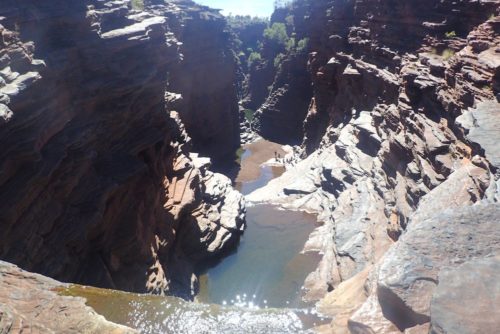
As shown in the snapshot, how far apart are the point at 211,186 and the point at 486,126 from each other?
1966 centimetres

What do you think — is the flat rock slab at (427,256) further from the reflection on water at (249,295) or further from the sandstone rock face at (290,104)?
the sandstone rock face at (290,104)

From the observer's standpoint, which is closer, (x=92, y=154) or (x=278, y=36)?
(x=92, y=154)

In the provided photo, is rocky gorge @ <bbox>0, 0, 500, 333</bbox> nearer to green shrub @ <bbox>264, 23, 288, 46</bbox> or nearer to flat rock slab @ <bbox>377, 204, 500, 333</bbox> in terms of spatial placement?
flat rock slab @ <bbox>377, 204, 500, 333</bbox>

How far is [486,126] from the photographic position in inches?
567

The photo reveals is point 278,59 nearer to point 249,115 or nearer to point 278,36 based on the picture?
point 278,36

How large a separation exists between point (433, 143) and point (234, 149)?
4064 centimetres

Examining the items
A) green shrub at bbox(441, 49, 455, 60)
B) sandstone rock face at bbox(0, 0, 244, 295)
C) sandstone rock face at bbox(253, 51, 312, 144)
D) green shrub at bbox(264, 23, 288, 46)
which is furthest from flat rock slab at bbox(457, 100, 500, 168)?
green shrub at bbox(264, 23, 288, 46)

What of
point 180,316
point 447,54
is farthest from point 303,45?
point 180,316

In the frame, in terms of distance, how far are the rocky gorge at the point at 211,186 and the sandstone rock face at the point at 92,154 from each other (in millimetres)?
75

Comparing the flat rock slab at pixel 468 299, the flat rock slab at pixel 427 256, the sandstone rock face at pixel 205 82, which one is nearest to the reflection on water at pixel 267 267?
the flat rock slab at pixel 427 256

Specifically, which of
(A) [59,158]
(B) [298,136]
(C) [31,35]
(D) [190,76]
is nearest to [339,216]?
(A) [59,158]

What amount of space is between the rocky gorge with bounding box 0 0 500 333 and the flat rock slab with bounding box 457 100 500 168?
0.26 ft

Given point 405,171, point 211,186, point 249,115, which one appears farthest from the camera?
point 249,115

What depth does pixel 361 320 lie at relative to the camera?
6625 millimetres
